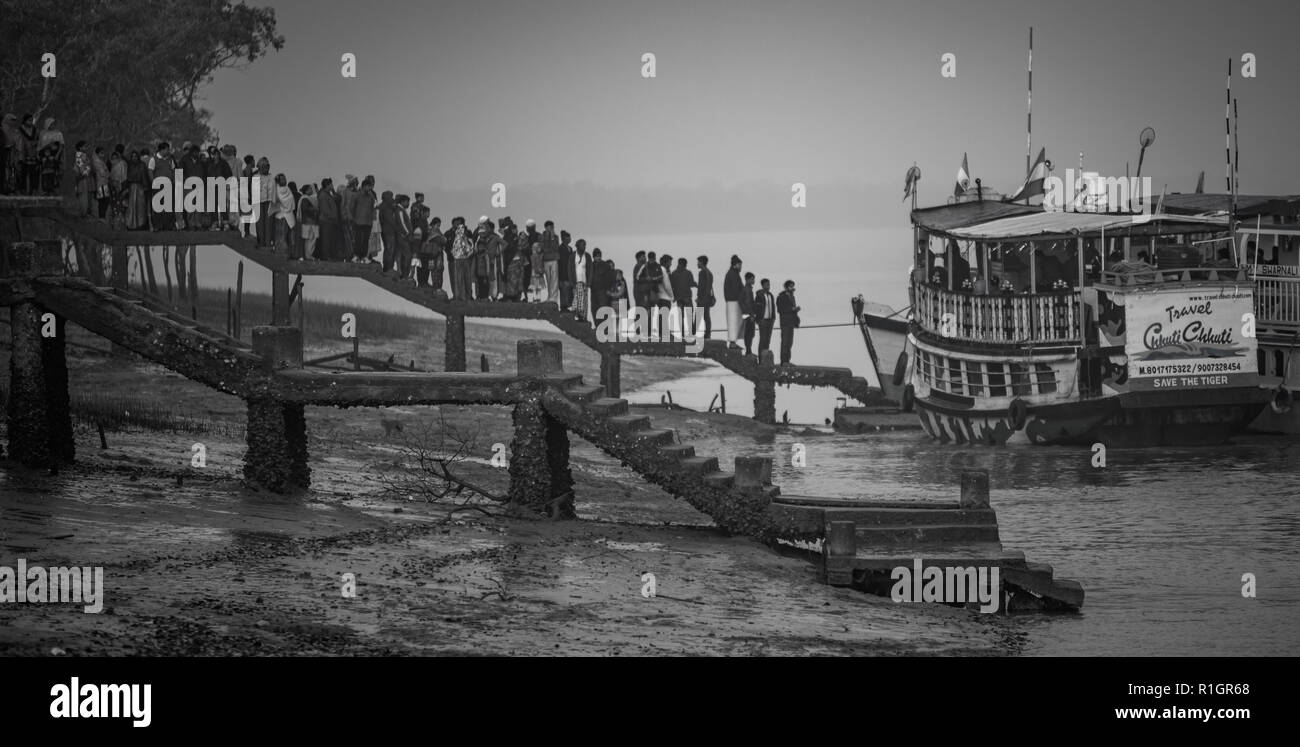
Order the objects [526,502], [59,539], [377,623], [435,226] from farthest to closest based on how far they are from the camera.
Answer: [435,226]
[526,502]
[59,539]
[377,623]

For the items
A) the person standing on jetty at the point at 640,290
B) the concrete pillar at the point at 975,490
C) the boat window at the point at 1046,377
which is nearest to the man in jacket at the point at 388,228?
the person standing on jetty at the point at 640,290

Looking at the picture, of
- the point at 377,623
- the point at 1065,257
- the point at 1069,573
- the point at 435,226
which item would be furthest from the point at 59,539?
the point at 1065,257

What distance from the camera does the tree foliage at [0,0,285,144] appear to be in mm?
40688

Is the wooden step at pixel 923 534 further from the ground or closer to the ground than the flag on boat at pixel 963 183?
closer to the ground

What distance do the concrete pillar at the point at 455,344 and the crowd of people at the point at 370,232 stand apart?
2.20ft

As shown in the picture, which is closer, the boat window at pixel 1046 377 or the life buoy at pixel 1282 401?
the boat window at pixel 1046 377

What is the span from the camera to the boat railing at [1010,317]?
32.0 meters

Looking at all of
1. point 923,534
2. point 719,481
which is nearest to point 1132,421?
point 719,481

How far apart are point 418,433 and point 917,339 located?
10831 mm

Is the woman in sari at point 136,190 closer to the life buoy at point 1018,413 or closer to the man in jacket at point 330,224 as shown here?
the man in jacket at point 330,224

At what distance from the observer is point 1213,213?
33469 mm

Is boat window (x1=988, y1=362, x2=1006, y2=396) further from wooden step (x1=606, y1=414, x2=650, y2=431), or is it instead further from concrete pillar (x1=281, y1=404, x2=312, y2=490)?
concrete pillar (x1=281, y1=404, x2=312, y2=490)

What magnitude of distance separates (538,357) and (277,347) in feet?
10.4

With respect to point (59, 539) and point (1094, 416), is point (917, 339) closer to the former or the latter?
point (1094, 416)
